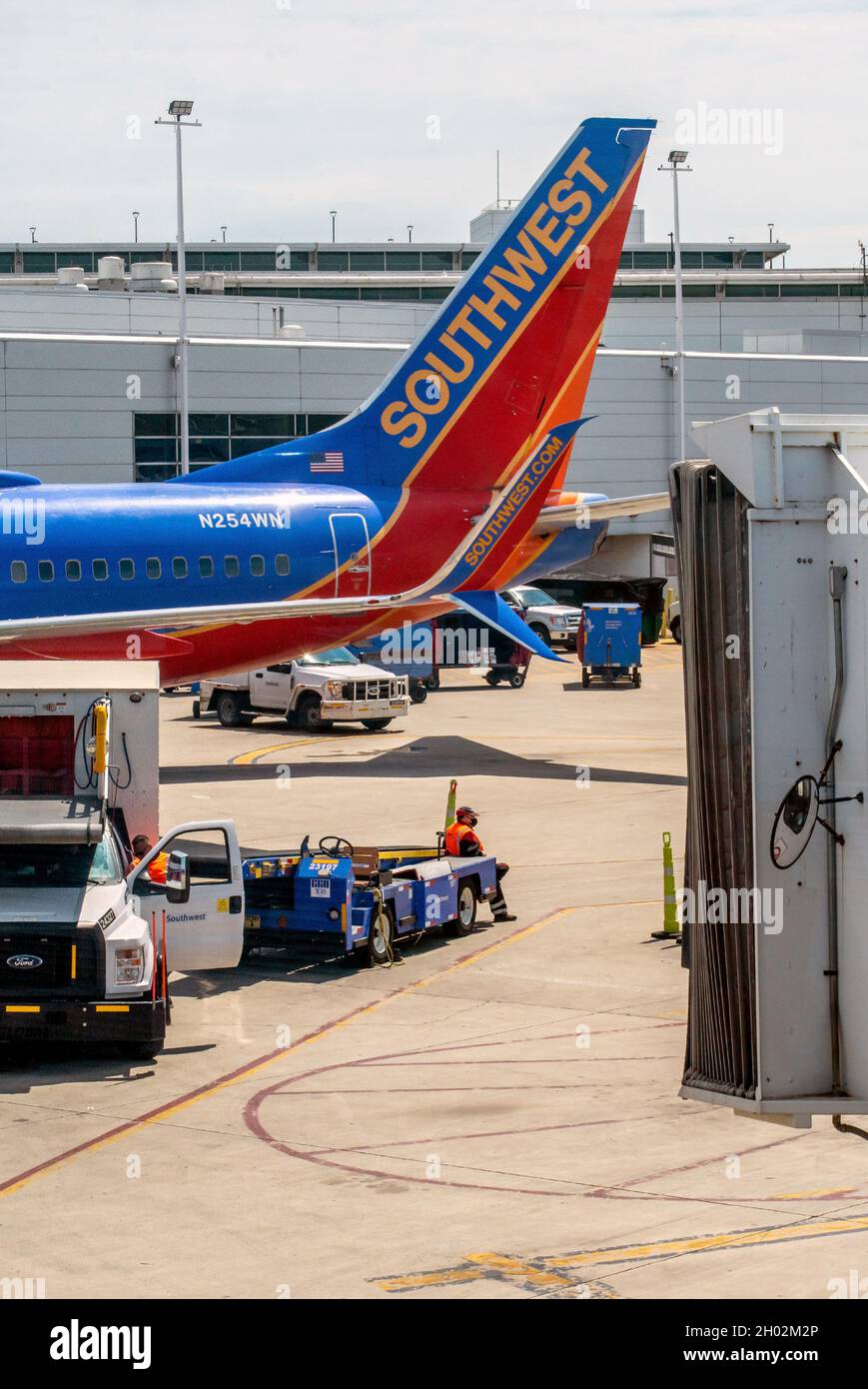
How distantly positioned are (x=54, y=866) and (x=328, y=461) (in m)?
18.3

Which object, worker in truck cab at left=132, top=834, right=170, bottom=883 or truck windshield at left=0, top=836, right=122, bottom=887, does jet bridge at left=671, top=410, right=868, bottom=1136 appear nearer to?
truck windshield at left=0, top=836, right=122, bottom=887

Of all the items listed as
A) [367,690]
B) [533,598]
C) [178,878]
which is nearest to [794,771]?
[178,878]

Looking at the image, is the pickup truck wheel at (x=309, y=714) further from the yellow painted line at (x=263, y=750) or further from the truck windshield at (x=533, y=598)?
the truck windshield at (x=533, y=598)

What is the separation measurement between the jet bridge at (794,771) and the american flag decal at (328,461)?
91.8 ft

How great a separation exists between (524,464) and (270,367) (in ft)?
107

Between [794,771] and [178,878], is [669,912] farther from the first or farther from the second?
[794,771]

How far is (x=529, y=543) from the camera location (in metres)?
37.3

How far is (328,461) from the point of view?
116 ft

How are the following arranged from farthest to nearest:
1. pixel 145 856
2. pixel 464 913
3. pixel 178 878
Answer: pixel 464 913 → pixel 145 856 → pixel 178 878

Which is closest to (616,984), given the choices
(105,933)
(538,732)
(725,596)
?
(105,933)

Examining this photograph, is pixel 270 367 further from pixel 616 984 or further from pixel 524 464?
pixel 616 984

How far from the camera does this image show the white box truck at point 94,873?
16.9 m

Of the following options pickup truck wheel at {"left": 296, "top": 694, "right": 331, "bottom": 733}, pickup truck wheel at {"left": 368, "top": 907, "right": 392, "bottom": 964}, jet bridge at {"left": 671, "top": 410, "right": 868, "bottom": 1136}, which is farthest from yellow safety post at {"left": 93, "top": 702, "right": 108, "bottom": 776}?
pickup truck wheel at {"left": 296, "top": 694, "right": 331, "bottom": 733}

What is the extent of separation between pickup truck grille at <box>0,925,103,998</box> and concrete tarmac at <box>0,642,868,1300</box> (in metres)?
0.87
